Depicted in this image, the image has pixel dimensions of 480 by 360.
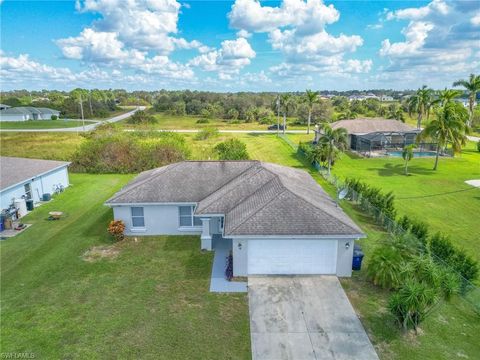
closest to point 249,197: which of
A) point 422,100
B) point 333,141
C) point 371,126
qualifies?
point 333,141

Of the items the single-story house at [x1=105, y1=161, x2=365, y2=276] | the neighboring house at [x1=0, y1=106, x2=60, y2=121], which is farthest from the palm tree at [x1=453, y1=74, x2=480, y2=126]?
the neighboring house at [x1=0, y1=106, x2=60, y2=121]

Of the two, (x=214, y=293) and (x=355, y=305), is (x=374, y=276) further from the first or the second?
(x=214, y=293)

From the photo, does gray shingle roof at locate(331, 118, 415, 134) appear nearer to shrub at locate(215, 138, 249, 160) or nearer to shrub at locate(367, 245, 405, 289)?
shrub at locate(215, 138, 249, 160)

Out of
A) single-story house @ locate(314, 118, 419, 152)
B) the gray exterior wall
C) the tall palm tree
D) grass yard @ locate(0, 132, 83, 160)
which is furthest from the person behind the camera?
single-story house @ locate(314, 118, 419, 152)

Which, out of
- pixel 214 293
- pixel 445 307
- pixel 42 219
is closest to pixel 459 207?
pixel 445 307

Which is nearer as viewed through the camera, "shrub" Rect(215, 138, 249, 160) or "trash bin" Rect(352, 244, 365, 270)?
"trash bin" Rect(352, 244, 365, 270)

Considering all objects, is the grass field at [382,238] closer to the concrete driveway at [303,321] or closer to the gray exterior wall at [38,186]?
the concrete driveway at [303,321]
